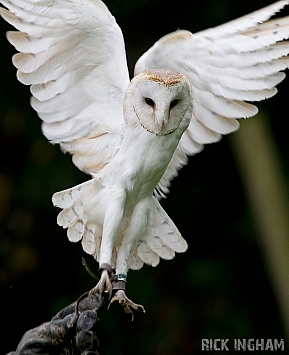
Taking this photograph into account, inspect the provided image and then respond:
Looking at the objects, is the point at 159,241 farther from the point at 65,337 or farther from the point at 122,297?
the point at 65,337

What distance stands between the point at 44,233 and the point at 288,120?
175cm

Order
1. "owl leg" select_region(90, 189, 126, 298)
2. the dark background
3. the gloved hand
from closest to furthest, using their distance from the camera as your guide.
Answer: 1. the gloved hand
2. "owl leg" select_region(90, 189, 126, 298)
3. the dark background

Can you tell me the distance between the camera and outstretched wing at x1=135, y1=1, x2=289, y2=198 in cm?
310

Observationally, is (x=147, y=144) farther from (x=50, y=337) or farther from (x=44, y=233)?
(x=44, y=233)

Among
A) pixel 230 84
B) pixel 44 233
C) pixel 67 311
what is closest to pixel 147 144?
pixel 230 84

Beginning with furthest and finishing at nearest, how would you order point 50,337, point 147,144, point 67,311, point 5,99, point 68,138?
point 5,99
point 68,138
point 147,144
point 67,311
point 50,337

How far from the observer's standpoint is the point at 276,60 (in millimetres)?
3131

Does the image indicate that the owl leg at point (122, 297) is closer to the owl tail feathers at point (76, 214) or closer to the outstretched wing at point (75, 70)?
the owl tail feathers at point (76, 214)

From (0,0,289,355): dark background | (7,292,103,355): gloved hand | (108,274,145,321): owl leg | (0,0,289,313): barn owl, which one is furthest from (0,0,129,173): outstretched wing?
(0,0,289,355): dark background

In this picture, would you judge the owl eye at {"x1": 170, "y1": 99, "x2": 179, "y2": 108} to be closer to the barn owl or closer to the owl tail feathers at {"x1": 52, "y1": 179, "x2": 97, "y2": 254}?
the barn owl

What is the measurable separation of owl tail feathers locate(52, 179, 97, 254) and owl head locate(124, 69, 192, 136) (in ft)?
1.08

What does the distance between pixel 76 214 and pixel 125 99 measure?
479 mm

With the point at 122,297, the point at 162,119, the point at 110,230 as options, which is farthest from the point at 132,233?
the point at 162,119

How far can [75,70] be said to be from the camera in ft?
11.0
